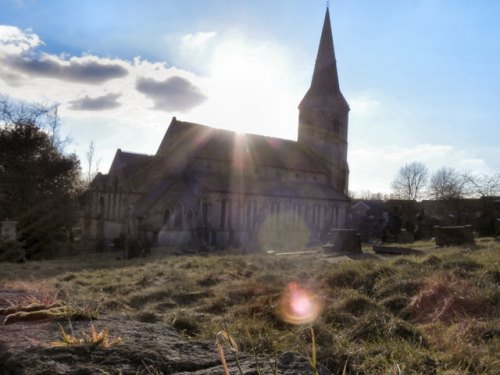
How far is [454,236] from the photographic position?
18.1m

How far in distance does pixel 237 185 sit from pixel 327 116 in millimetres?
13733

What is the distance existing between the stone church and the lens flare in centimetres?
2087

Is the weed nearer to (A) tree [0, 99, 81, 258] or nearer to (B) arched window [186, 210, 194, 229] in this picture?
(A) tree [0, 99, 81, 258]

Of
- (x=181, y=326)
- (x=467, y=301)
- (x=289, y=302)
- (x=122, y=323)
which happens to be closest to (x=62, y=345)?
(x=122, y=323)

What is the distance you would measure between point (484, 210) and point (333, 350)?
→ 1524 inches

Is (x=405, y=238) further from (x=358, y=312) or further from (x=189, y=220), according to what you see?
(x=358, y=312)

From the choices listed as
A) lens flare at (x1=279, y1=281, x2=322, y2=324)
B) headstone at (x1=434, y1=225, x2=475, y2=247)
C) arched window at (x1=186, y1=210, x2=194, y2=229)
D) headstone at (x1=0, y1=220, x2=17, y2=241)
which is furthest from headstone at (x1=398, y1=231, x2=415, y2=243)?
lens flare at (x1=279, y1=281, x2=322, y2=324)

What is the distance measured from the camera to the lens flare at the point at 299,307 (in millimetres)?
5262

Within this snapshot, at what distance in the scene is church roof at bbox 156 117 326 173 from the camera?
115 feet

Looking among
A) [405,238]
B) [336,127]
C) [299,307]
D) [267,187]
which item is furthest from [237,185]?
[299,307]

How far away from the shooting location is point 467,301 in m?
5.66

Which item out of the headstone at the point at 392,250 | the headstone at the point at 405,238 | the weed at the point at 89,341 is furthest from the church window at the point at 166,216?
the weed at the point at 89,341

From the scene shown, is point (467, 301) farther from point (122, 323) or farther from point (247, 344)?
point (122, 323)

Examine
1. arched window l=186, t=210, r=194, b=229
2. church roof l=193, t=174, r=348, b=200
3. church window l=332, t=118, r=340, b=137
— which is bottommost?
arched window l=186, t=210, r=194, b=229
